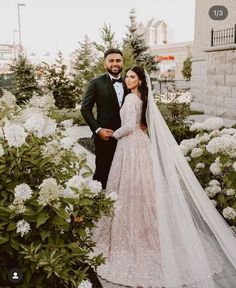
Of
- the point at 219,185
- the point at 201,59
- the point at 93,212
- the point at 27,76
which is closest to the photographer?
the point at 93,212

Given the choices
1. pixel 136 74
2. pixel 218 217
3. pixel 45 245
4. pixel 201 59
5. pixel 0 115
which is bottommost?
pixel 218 217

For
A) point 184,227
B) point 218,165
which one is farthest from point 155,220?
point 218,165

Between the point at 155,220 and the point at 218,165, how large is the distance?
1.15 meters

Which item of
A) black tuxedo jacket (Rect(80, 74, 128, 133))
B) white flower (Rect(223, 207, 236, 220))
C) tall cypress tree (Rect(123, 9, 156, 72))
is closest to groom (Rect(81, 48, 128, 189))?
black tuxedo jacket (Rect(80, 74, 128, 133))

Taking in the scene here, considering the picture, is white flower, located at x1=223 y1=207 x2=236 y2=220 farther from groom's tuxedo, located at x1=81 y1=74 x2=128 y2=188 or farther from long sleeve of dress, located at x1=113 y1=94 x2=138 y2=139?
groom's tuxedo, located at x1=81 y1=74 x2=128 y2=188

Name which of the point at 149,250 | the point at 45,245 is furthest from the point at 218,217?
the point at 45,245

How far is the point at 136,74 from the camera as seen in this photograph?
467 cm

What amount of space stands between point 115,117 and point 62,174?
2791mm

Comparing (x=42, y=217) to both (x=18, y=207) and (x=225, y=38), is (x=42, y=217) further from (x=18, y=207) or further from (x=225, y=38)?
(x=225, y=38)

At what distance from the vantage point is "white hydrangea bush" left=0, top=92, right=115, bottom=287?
7.14 feet

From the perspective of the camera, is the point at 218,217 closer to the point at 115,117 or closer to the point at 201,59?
the point at 115,117

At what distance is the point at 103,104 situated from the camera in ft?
17.3

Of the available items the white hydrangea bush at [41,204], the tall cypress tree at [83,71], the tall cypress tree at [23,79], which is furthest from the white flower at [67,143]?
the tall cypress tree at [23,79]

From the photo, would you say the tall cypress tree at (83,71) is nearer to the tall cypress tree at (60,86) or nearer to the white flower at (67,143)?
the tall cypress tree at (60,86)
